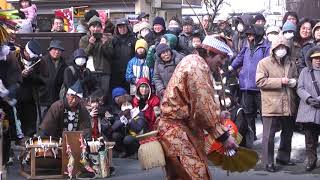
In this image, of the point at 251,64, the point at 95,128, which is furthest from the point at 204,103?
the point at 251,64

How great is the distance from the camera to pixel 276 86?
856 centimetres

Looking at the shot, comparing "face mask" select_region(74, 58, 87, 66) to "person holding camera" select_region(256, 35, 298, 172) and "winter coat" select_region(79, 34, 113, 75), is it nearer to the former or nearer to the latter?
"winter coat" select_region(79, 34, 113, 75)

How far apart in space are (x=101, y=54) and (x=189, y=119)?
5359 mm

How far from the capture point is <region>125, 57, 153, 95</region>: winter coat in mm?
10195

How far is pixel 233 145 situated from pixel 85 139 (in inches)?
138

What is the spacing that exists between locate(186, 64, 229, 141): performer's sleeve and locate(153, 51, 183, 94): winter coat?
4521mm

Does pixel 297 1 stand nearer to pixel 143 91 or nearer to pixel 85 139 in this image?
pixel 143 91

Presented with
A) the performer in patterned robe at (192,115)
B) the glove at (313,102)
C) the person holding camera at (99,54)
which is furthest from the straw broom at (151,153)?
the person holding camera at (99,54)

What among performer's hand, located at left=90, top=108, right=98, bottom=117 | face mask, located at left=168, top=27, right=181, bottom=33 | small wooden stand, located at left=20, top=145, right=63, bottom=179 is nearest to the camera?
small wooden stand, located at left=20, top=145, right=63, bottom=179

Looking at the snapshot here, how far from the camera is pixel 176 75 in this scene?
5.25 m

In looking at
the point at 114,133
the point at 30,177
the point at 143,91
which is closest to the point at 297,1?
the point at 143,91

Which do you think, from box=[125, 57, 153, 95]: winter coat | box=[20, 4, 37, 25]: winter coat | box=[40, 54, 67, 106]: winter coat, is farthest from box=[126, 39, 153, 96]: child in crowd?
box=[20, 4, 37, 25]: winter coat

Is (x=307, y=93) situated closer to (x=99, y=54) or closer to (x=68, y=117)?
(x=68, y=117)

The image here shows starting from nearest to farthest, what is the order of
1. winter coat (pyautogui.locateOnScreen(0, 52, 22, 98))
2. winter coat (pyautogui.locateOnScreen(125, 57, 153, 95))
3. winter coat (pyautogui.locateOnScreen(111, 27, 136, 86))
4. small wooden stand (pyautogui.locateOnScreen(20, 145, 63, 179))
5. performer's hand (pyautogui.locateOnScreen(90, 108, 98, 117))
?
winter coat (pyautogui.locateOnScreen(0, 52, 22, 98)), small wooden stand (pyautogui.locateOnScreen(20, 145, 63, 179)), performer's hand (pyautogui.locateOnScreen(90, 108, 98, 117)), winter coat (pyautogui.locateOnScreen(125, 57, 153, 95)), winter coat (pyautogui.locateOnScreen(111, 27, 136, 86))
